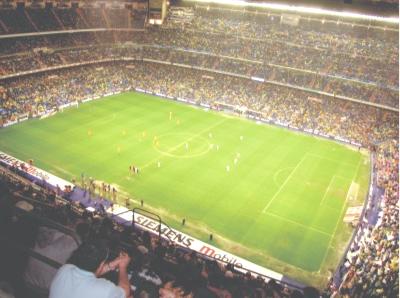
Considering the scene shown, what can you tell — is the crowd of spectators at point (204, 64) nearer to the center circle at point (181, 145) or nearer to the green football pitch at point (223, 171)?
the green football pitch at point (223, 171)

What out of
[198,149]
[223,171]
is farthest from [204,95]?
[223,171]

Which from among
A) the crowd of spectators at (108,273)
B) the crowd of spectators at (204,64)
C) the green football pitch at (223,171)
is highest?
the crowd of spectators at (108,273)

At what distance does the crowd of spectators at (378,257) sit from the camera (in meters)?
15.2

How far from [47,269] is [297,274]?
19.1 meters

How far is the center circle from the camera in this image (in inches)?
1391

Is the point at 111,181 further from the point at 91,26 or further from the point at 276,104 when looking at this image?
the point at 91,26

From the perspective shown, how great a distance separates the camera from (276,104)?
168ft

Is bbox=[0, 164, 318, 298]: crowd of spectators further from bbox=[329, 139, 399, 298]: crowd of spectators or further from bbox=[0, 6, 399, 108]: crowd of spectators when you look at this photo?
bbox=[0, 6, 399, 108]: crowd of spectators

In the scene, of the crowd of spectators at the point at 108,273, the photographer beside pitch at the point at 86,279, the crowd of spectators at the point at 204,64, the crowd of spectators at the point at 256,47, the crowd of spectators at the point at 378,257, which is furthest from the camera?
the crowd of spectators at the point at 256,47

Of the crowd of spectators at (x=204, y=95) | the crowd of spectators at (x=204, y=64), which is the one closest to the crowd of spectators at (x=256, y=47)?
the crowd of spectators at (x=204, y=64)

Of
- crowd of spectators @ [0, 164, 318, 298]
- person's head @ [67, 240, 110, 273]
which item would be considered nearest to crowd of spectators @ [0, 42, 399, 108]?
crowd of spectators @ [0, 164, 318, 298]

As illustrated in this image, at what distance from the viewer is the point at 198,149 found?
36.8 m

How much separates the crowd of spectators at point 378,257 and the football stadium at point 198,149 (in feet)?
0.45

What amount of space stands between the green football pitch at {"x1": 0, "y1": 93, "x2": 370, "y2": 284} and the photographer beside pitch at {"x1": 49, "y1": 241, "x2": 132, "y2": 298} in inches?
751
